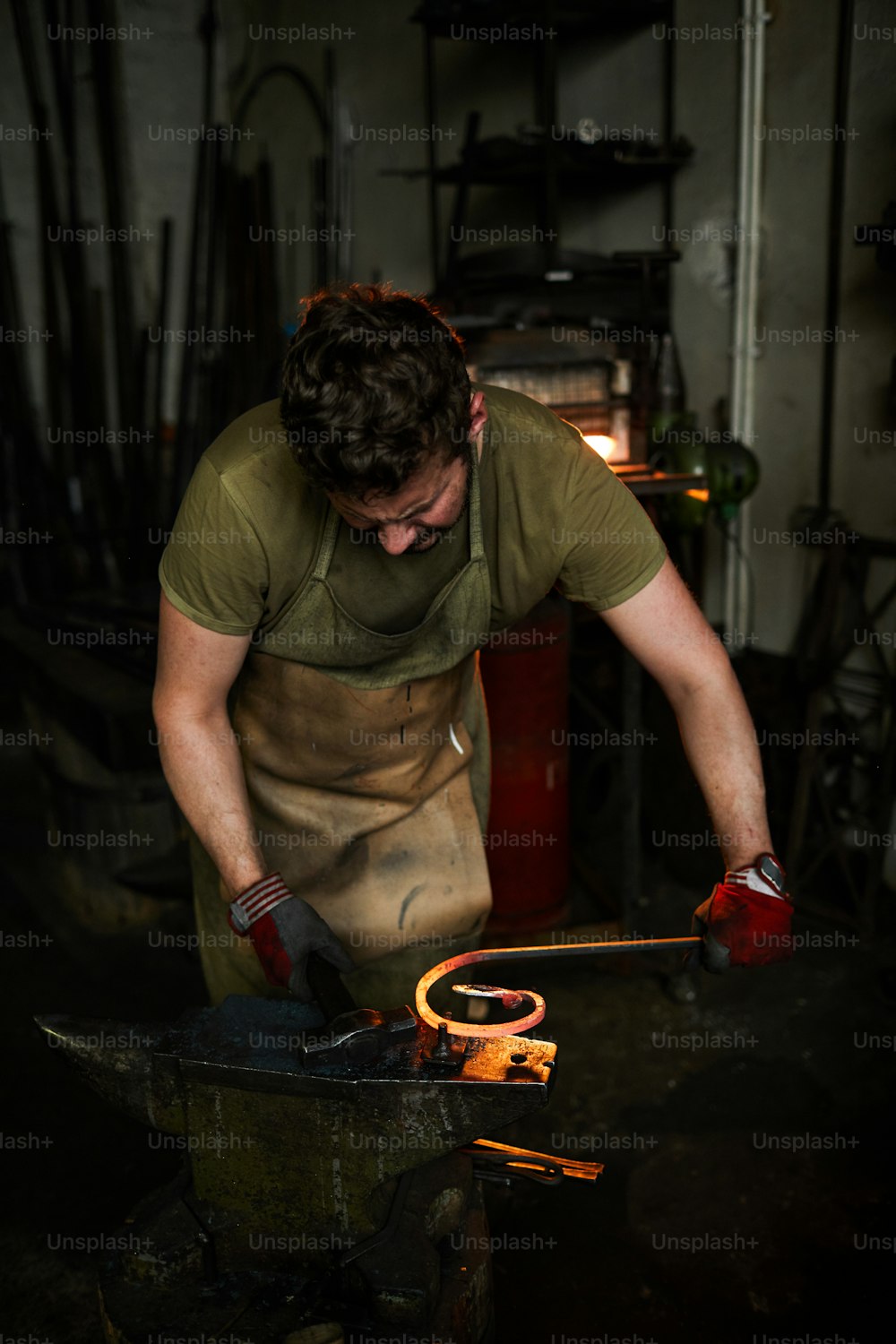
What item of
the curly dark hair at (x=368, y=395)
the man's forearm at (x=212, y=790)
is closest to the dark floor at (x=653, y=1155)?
the man's forearm at (x=212, y=790)

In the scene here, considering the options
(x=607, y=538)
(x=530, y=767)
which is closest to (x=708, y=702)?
(x=607, y=538)

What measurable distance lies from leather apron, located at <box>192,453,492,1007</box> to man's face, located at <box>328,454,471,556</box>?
0.76ft

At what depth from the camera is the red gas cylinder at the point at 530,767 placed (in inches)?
112

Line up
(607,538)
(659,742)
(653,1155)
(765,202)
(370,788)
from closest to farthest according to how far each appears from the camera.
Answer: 1. (607,538)
2. (370,788)
3. (653,1155)
4. (765,202)
5. (659,742)

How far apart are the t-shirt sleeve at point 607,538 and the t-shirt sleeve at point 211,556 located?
1.55 ft

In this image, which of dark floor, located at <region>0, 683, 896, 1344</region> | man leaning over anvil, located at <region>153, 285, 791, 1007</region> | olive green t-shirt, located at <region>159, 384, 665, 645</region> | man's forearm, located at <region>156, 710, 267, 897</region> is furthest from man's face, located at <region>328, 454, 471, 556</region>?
dark floor, located at <region>0, 683, 896, 1344</region>

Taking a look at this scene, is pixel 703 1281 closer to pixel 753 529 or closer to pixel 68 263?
pixel 753 529

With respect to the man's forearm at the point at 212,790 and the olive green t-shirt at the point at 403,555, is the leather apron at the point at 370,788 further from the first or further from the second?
the man's forearm at the point at 212,790

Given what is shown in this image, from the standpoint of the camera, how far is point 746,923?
1.51 m

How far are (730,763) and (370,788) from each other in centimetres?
63

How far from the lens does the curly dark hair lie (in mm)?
1318

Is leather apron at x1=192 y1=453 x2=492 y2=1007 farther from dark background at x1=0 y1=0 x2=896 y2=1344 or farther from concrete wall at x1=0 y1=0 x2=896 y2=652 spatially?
concrete wall at x1=0 y1=0 x2=896 y2=652

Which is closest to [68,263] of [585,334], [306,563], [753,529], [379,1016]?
[585,334]

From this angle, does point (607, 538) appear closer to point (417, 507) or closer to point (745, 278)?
point (417, 507)
